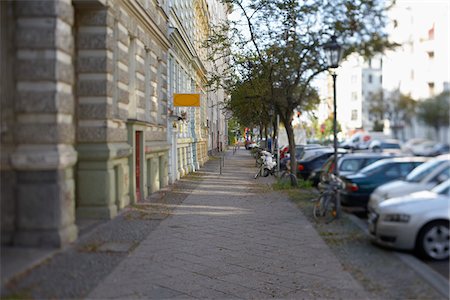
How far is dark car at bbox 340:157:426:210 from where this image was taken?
1.83 metres

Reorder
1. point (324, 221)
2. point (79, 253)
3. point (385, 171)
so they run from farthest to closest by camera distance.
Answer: point (324, 221)
point (79, 253)
point (385, 171)

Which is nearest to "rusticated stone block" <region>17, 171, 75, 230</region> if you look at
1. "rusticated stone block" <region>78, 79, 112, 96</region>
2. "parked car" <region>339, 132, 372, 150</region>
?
"rusticated stone block" <region>78, 79, 112, 96</region>

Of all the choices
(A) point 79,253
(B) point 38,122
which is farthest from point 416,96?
(B) point 38,122

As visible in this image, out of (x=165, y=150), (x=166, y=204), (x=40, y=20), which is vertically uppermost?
(x=40, y=20)

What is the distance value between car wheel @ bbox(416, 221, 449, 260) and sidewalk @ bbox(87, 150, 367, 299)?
2.52m

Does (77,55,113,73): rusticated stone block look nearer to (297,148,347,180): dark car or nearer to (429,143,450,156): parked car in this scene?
(429,143,450,156): parked car

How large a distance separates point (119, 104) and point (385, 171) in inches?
354

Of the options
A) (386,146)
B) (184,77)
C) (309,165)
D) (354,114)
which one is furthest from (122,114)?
(184,77)

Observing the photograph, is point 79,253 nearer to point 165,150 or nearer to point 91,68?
point 91,68

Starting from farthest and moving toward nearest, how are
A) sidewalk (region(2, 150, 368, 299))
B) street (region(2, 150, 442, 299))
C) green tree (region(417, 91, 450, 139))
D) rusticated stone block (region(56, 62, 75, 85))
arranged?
rusticated stone block (region(56, 62, 75, 85))
sidewalk (region(2, 150, 368, 299))
street (region(2, 150, 442, 299))
green tree (region(417, 91, 450, 139))

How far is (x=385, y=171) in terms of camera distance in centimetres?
211

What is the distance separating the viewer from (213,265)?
6.47m

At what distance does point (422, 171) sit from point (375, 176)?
574 millimetres

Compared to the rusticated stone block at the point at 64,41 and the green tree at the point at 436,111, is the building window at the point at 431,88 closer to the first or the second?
the green tree at the point at 436,111
